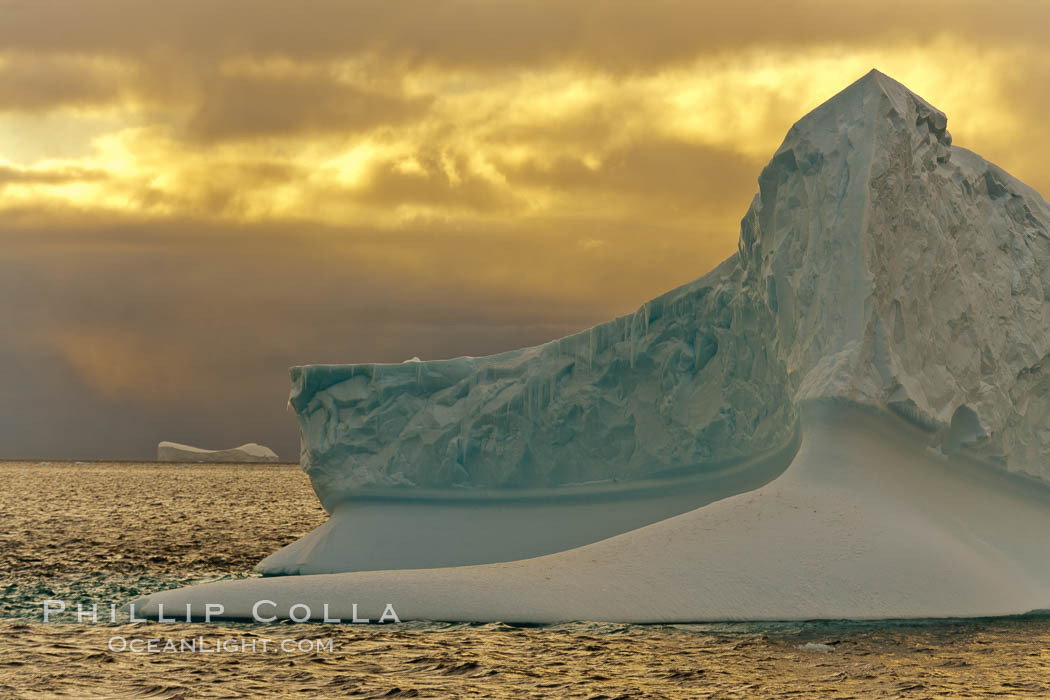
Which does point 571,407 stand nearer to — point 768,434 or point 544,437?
point 544,437

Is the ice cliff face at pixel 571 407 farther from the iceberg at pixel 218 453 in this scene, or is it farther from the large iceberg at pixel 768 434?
the iceberg at pixel 218 453

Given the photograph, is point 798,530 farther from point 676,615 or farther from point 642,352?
point 642,352

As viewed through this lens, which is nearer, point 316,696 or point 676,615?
point 316,696

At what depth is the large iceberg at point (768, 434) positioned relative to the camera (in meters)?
11.8

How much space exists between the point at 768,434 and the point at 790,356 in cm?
168

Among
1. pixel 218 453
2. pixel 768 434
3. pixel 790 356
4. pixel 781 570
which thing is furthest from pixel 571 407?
pixel 218 453

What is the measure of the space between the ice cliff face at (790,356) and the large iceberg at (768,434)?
0.12 ft

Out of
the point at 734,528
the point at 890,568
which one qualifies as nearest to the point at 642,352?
the point at 734,528

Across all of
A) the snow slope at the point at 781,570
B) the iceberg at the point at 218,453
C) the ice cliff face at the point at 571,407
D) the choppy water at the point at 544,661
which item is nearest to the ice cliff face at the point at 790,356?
the ice cliff face at the point at 571,407

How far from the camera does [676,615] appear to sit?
11.3 m

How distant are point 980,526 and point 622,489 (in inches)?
220

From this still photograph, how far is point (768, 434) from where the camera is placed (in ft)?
51.3

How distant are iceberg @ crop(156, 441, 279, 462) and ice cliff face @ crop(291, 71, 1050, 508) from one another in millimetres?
87856

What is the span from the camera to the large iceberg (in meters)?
11.8
